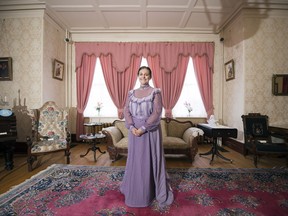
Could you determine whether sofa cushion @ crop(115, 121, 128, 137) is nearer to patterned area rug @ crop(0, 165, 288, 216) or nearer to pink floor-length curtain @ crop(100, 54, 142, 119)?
A: pink floor-length curtain @ crop(100, 54, 142, 119)

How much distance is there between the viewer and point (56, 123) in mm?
3816

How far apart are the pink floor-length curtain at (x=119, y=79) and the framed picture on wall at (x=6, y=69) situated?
8.23 feet

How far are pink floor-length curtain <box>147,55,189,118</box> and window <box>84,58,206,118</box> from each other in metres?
0.26

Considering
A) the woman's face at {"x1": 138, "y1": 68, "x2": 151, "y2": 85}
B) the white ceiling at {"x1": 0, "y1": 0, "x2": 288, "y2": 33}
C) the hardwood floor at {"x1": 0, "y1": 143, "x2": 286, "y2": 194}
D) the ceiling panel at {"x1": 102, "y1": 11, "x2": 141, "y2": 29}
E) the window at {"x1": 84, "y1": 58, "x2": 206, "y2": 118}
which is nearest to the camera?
the woman's face at {"x1": 138, "y1": 68, "x2": 151, "y2": 85}

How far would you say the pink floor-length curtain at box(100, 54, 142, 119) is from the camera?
5.41 meters

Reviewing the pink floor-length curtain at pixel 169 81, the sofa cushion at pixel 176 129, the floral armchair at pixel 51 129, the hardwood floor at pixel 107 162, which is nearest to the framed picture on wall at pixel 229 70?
the pink floor-length curtain at pixel 169 81

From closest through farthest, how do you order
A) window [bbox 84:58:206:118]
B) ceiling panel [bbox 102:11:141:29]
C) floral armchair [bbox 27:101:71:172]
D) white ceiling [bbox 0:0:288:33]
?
floral armchair [bbox 27:101:71:172] < white ceiling [bbox 0:0:288:33] < ceiling panel [bbox 102:11:141:29] < window [bbox 84:58:206:118]

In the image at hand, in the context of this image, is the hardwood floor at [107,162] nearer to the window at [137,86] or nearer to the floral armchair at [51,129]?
the floral armchair at [51,129]

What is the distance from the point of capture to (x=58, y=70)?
16.9 ft

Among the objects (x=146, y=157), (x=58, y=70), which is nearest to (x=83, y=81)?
(x=58, y=70)

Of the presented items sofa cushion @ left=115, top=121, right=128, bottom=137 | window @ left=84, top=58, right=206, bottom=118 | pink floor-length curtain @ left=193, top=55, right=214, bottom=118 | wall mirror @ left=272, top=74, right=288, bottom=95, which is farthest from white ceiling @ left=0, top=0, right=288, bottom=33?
sofa cushion @ left=115, top=121, right=128, bottom=137

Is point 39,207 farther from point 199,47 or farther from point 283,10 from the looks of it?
point 283,10

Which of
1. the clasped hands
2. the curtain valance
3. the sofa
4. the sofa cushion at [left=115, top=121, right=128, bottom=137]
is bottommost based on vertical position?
the sofa

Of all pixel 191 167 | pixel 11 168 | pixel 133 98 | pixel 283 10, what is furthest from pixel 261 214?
pixel 283 10
